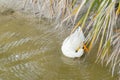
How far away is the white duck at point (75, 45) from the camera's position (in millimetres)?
2896

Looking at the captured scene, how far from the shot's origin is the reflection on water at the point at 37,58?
9.00 ft

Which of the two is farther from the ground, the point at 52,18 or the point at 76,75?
the point at 52,18

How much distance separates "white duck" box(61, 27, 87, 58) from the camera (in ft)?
9.50

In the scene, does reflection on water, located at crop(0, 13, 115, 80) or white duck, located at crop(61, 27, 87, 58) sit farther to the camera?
white duck, located at crop(61, 27, 87, 58)

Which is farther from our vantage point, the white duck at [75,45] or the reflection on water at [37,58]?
the white duck at [75,45]

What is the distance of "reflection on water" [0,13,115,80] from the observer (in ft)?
9.00

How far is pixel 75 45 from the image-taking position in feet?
9.63

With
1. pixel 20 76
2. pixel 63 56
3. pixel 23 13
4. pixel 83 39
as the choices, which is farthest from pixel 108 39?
pixel 23 13

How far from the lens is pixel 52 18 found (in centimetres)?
351

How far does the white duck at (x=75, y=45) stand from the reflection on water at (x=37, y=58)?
0.06 metres

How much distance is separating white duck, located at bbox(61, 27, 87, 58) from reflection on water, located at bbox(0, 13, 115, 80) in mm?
64

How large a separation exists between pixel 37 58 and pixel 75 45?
0.38m

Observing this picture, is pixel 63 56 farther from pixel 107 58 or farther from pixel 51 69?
pixel 107 58

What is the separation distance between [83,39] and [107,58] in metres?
0.32
